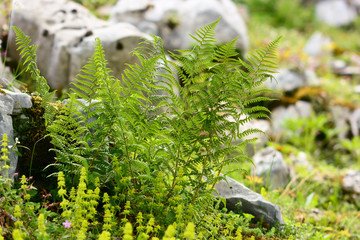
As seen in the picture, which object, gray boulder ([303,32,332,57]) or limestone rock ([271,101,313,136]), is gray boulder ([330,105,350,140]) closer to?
limestone rock ([271,101,313,136])

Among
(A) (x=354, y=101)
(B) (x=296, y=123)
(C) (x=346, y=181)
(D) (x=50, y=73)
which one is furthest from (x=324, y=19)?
(D) (x=50, y=73)

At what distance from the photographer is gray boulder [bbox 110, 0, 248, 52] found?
302 inches

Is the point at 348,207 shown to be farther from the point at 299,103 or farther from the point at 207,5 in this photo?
the point at 207,5

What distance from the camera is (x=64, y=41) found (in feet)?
15.9

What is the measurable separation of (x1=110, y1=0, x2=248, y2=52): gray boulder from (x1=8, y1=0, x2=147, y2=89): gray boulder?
2452 mm

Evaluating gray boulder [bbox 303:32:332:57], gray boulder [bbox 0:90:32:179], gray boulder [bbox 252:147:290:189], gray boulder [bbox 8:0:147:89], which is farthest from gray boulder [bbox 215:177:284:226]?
gray boulder [bbox 303:32:332:57]

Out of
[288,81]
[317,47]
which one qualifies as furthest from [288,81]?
[317,47]

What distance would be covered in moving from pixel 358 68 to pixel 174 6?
21.4 ft

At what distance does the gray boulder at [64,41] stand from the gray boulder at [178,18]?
245 cm

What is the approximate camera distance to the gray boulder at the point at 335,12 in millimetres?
16359

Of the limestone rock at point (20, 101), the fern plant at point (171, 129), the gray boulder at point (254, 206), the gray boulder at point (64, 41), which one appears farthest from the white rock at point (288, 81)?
the limestone rock at point (20, 101)

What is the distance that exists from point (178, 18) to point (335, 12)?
11.5 meters

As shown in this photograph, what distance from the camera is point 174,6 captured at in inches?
325

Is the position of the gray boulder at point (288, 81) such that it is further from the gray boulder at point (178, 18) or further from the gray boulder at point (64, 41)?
the gray boulder at point (64, 41)
